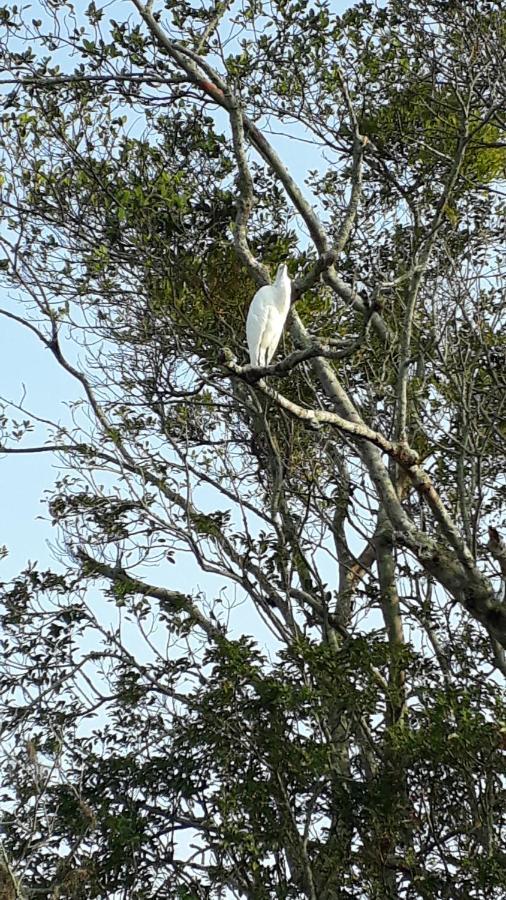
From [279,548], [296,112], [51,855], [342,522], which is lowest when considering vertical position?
[51,855]

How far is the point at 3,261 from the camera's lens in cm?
649

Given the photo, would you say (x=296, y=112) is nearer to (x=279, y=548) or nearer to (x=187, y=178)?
(x=187, y=178)

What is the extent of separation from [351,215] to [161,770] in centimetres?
262

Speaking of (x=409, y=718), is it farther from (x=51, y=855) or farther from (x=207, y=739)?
(x=51, y=855)

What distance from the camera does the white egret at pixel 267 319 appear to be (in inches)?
210

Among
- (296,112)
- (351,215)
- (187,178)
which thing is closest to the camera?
(351,215)

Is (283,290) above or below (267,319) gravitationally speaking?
above

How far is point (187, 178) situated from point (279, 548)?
208cm

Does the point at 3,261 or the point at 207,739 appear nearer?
the point at 207,739

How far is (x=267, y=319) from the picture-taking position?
5348 mm

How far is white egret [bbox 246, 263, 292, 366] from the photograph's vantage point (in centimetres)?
534

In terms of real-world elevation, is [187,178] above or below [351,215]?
above

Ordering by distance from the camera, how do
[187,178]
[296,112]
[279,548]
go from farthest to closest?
[296,112]
[187,178]
[279,548]

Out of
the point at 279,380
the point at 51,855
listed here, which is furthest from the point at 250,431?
the point at 51,855
